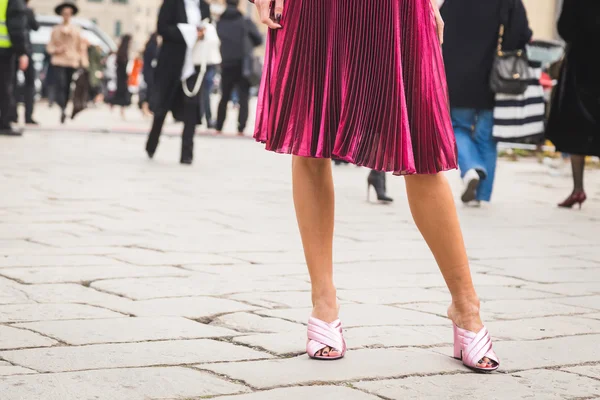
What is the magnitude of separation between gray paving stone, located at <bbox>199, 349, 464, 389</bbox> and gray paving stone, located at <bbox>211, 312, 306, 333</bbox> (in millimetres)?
393

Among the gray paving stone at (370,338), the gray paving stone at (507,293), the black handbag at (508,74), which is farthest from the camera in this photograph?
the black handbag at (508,74)

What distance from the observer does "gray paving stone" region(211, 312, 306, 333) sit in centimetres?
357

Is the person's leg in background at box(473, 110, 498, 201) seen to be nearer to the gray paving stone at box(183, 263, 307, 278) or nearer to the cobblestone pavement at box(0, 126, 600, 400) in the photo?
the cobblestone pavement at box(0, 126, 600, 400)

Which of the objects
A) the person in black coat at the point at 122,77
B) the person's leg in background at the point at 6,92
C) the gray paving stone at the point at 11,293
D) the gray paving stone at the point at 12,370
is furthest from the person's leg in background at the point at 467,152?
the person in black coat at the point at 122,77

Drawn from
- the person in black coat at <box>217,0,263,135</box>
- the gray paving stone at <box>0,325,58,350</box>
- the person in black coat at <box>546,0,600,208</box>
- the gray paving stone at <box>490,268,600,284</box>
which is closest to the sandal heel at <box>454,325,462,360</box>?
the gray paving stone at <box>0,325,58,350</box>

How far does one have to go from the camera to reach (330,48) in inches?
123

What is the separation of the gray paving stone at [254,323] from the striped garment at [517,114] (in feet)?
14.9

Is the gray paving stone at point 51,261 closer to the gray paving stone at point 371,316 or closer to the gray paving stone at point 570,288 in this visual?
the gray paving stone at point 371,316

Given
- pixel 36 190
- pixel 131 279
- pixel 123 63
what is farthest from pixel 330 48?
pixel 123 63

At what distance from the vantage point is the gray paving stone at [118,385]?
8.83ft

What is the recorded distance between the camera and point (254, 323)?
3.66m

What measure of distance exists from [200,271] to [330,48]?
180 cm

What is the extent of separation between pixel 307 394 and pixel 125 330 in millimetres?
891

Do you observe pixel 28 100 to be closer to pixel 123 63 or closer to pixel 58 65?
pixel 58 65
